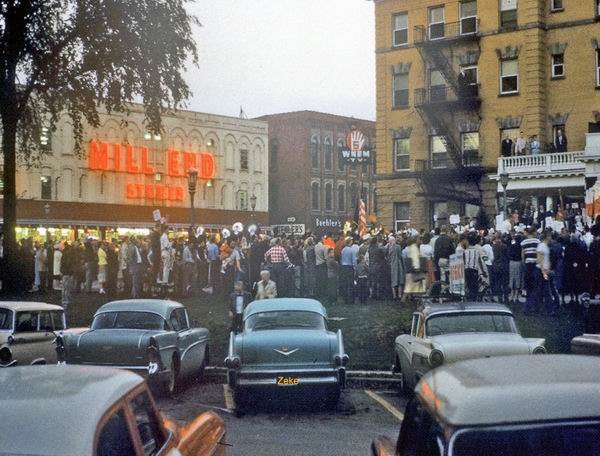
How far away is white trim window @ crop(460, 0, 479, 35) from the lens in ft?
153

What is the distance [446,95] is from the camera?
47344mm

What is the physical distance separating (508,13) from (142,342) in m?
37.5

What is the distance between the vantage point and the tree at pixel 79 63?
22.3m

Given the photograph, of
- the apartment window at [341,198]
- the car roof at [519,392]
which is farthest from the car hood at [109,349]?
the apartment window at [341,198]

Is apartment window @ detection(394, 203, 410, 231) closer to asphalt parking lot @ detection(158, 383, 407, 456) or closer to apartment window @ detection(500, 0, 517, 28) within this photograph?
apartment window @ detection(500, 0, 517, 28)

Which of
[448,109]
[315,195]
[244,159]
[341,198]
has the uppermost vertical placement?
[448,109]

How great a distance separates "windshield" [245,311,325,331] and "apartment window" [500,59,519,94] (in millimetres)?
35011

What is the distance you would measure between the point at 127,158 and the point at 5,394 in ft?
184

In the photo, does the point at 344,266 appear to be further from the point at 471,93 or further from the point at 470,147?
the point at 471,93

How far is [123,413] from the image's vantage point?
4.51m

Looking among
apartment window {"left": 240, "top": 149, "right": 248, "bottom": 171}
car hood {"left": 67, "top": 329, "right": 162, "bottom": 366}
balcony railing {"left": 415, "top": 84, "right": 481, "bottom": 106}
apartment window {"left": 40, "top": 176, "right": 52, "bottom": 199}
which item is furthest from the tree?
apartment window {"left": 240, "top": 149, "right": 248, "bottom": 171}

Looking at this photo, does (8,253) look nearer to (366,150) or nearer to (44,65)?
(44,65)

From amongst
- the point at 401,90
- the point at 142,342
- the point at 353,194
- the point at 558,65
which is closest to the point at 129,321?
the point at 142,342

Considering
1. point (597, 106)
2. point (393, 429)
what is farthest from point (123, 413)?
point (597, 106)
